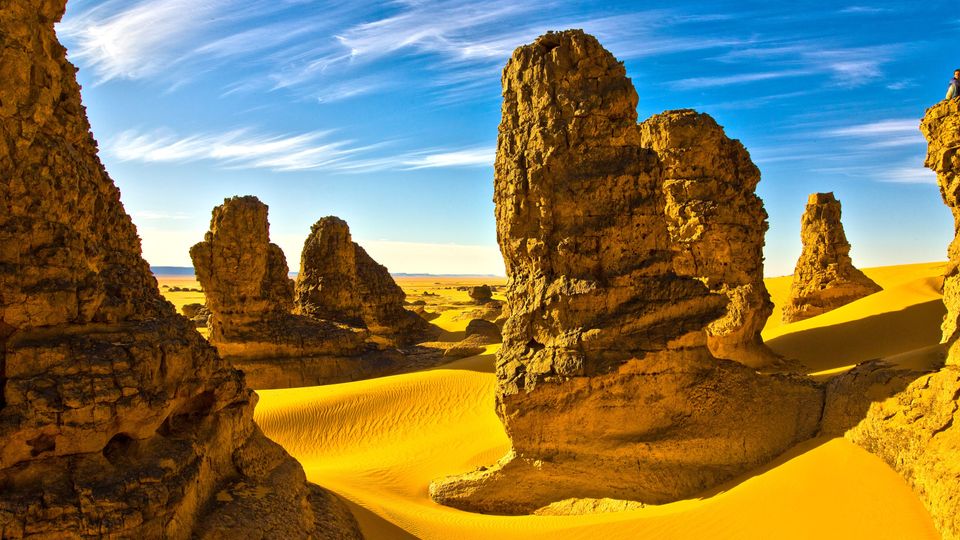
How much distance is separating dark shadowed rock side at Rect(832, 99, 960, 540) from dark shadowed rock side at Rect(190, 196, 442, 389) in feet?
54.0

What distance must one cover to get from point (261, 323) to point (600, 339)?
14195mm

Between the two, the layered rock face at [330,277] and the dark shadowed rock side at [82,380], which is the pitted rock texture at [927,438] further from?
the layered rock face at [330,277]

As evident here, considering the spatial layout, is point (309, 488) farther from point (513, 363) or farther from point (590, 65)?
point (590, 65)

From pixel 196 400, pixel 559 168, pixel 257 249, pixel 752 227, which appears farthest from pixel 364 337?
pixel 196 400

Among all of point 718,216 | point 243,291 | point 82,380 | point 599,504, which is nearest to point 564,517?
point 599,504

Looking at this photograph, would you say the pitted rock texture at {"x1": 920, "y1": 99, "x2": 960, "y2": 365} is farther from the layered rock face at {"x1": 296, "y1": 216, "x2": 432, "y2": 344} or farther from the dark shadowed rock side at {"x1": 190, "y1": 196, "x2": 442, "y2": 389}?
the layered rock face at {"x1": 296, "y1": 216, "x2": 432, "y2": 344}

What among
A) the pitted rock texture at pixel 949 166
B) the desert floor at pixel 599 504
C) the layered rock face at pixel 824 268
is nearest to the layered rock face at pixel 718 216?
the desert floor at pixel 599 504

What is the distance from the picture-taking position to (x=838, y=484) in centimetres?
852

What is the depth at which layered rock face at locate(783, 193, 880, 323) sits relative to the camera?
22750 mm

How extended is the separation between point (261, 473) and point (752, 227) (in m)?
13.4

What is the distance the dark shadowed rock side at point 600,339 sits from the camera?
1023 centimetres

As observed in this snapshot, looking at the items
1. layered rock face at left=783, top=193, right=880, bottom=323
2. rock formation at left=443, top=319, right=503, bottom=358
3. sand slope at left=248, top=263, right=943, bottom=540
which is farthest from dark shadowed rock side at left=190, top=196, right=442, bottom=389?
layered rock face at left=783, top=193, right=880, bottom=323

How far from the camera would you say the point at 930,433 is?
8.23m

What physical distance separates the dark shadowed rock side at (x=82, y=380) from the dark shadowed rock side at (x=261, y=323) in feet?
43.4
